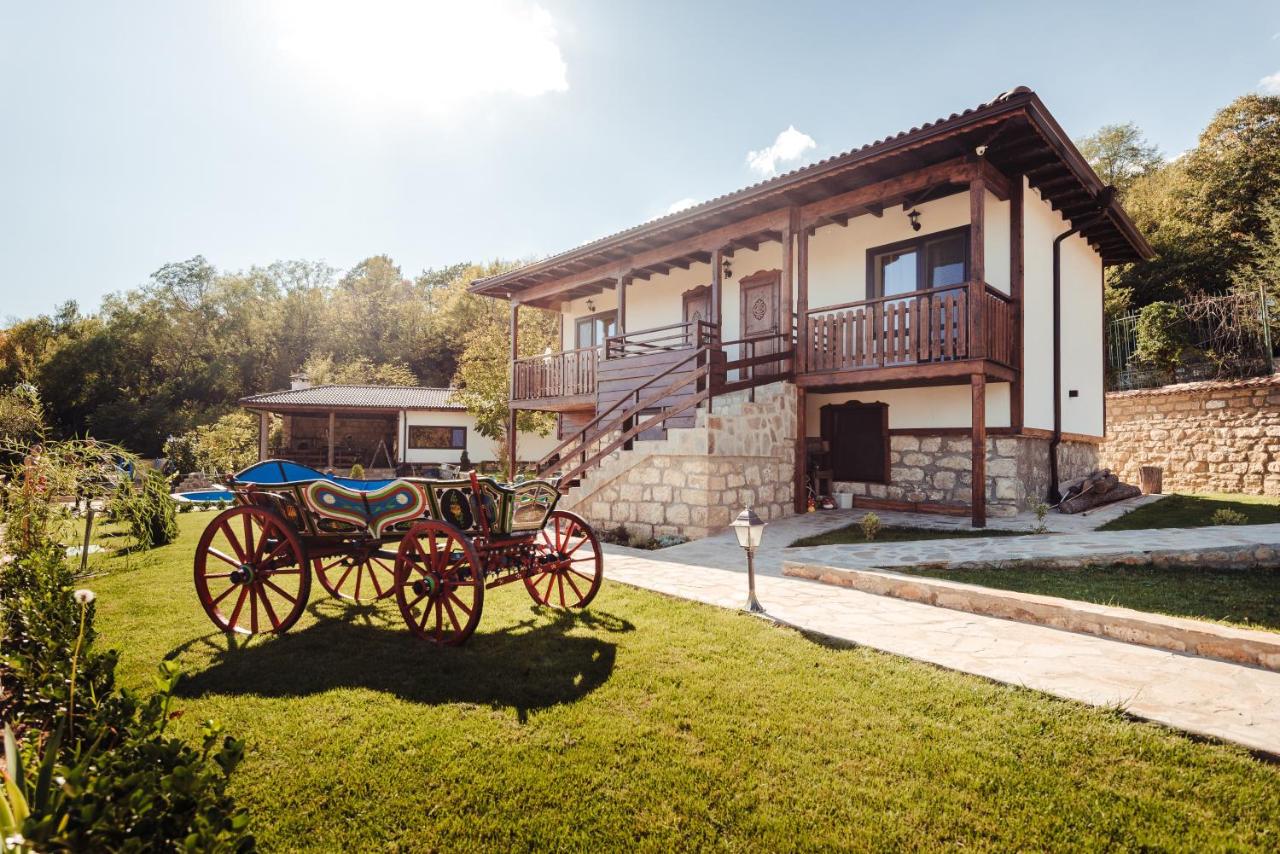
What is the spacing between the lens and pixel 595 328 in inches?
588

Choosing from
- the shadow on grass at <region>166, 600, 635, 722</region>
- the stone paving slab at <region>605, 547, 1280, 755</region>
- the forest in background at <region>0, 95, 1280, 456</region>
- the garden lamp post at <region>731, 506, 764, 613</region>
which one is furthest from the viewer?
the forest in background at <region>0, 95, 1280, 456</region>

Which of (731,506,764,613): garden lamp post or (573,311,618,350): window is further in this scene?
(573,311,618,350): window

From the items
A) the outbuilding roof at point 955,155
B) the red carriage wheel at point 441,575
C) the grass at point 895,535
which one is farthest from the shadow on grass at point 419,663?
the outbuilding roof at point 955,155

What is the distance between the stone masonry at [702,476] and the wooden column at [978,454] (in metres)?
2.49

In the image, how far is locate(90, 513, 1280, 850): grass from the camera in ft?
6.62

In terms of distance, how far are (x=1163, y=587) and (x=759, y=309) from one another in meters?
7.75

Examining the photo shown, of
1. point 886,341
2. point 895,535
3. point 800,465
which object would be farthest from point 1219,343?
point 895,535

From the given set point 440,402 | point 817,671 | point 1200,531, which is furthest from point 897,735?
point 440,402

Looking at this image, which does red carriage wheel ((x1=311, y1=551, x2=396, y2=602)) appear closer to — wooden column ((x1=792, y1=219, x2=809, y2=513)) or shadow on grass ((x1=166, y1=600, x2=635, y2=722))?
shadow on grass ((x1=166, y1=600, x2=635, y2=722))

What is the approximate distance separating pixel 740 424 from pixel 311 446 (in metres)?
24.1

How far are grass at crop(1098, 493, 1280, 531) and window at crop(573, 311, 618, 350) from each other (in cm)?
1003

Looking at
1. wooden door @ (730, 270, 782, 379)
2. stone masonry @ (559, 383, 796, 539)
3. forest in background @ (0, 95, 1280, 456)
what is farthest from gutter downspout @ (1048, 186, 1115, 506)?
forest in background @ (0, 95, 1280, 456)

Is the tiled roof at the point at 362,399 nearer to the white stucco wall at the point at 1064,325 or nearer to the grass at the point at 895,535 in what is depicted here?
the grass at the point at 895,535

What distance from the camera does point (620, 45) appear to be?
352 inches
